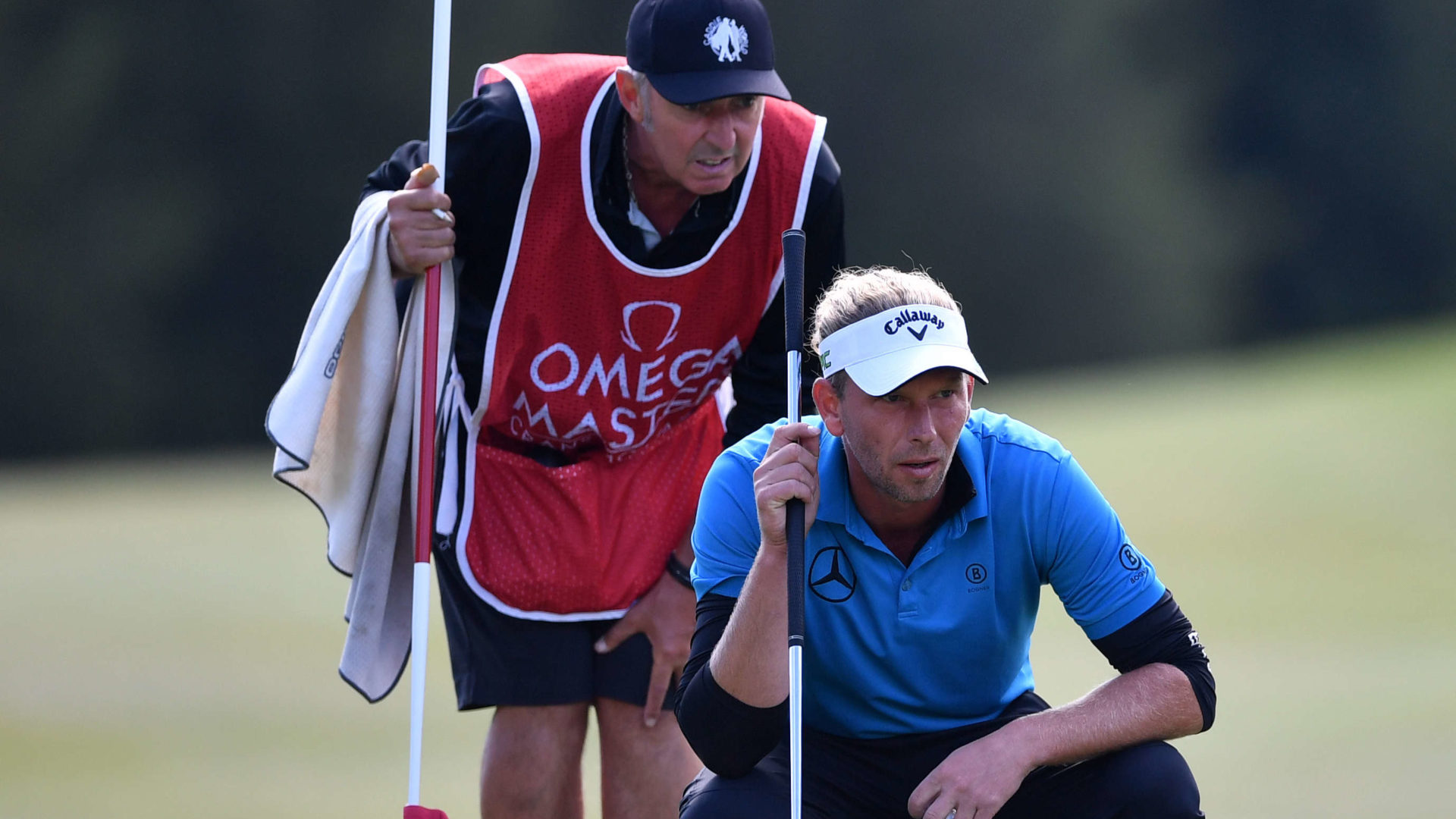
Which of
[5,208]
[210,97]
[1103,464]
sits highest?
[210,97]

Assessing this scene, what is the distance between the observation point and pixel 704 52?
9.71ft

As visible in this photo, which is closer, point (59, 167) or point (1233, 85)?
point (59, 167)

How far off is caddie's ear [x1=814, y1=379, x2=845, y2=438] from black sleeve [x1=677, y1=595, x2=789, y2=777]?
0.40 meters

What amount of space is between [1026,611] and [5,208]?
32.9 feet

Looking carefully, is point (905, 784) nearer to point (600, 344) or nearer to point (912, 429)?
point (912, 429)

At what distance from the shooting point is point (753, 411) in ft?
11.0

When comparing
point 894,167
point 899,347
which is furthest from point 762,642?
point 894,167

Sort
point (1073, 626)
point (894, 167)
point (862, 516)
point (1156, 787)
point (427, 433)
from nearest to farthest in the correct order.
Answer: point (1156, 787) → point (862, 516) → point (427, 433) → point (1073, 626) → point (894, 167)

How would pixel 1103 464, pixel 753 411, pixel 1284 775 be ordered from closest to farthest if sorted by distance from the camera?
pixel 753 411, pixel 1284 775, pixel 1103 464

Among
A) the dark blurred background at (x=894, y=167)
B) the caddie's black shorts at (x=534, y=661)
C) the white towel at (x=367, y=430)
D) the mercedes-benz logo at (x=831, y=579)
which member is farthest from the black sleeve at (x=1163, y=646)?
the dark blurred background at (x=894, y=167)

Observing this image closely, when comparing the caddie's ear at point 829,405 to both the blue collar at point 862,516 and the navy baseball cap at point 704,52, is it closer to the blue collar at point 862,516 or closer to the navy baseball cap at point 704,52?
the blue collar at point 862,516

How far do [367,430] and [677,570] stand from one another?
66 cm

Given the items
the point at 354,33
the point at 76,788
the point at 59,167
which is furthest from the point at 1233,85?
the point at 76,788

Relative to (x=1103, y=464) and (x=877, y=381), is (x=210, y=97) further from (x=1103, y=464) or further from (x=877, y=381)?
(x=877, y=381)
